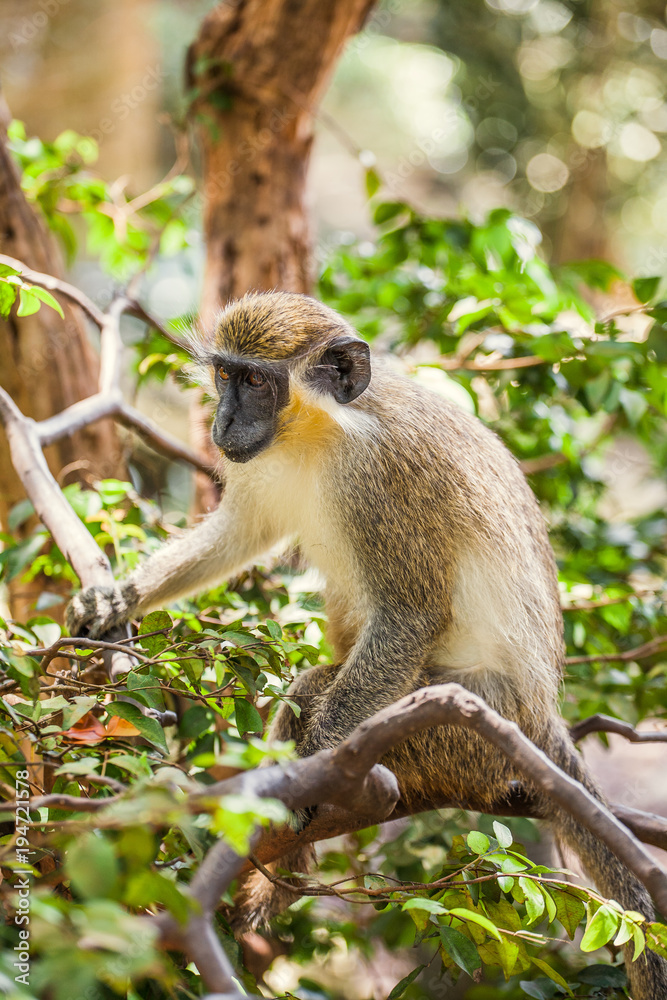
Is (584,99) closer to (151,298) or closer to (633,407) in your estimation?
(151,298)

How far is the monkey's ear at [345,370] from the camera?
260 cm

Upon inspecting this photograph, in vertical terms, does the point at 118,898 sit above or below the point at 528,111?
below

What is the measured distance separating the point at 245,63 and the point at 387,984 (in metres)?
5.38

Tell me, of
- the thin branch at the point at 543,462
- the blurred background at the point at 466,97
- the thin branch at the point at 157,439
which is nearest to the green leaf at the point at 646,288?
the thin branch at the point at 543,462

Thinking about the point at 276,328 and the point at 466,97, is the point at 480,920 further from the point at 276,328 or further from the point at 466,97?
the point at 466,97

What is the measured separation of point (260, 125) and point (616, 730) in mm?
3426

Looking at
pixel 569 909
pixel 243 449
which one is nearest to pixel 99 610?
pixel 243 449

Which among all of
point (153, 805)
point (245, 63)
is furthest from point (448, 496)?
point (245, 63)

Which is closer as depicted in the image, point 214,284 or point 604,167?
point 214,284

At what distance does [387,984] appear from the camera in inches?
198

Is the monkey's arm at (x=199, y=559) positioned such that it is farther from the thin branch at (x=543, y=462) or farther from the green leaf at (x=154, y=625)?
the thin branch at (x=543, y=462)

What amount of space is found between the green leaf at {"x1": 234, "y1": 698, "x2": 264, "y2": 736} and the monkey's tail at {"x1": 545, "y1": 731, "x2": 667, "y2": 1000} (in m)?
0.97

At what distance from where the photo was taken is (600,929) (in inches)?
64.7

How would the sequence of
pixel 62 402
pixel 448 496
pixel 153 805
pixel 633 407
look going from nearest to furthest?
pixel 153 805, pixel 448 496, pixel 633 407, pixel 62 402
